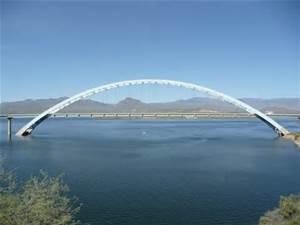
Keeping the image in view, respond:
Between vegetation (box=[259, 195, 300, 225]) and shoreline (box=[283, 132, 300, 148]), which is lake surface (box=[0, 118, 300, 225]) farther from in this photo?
shoreline (box=[283, 132, 300, 148])

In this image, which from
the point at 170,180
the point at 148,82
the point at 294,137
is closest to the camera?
the point at 170,180

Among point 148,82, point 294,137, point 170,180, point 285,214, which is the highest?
point 148,82

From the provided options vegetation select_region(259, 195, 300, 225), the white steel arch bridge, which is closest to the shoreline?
the white steel arch bridge

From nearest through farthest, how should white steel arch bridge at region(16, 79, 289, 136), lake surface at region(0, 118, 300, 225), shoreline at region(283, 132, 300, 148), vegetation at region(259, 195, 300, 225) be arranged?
vegetation at region(259, 195, 300, 225) < lake surface at region(0, 118, 300, 225) < shoreline at region(283, 132, 300, 148) < white steel arch bridge at region(16, 79, 289, 136)

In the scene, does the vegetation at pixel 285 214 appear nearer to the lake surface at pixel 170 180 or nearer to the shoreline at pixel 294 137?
the lake surface at pixel 170 180

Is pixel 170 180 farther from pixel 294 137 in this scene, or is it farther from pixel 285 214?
pixel 294 137

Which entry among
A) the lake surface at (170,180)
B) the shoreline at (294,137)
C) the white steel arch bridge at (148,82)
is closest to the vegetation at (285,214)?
the lake surface at (170,180)

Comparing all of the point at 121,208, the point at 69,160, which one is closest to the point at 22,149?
the point at 69,160

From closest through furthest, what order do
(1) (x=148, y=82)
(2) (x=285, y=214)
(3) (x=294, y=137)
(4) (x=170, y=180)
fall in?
(2) (x=285, y=214), (4) (x=170, y=180), (3) (x=294, y=137), (1) (x=148, y=82)

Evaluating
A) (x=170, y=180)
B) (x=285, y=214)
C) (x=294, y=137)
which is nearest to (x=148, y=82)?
(x=294, y=137)

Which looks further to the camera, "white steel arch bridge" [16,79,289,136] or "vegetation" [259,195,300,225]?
"white steel arch bridge" [16,79,289,136]

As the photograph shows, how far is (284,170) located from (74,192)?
13884 millimetres

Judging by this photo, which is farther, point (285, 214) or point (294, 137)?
point (294, 137)

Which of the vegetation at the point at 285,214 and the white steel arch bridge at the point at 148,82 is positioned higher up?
the white steel arch bridge at the point at 148,82
